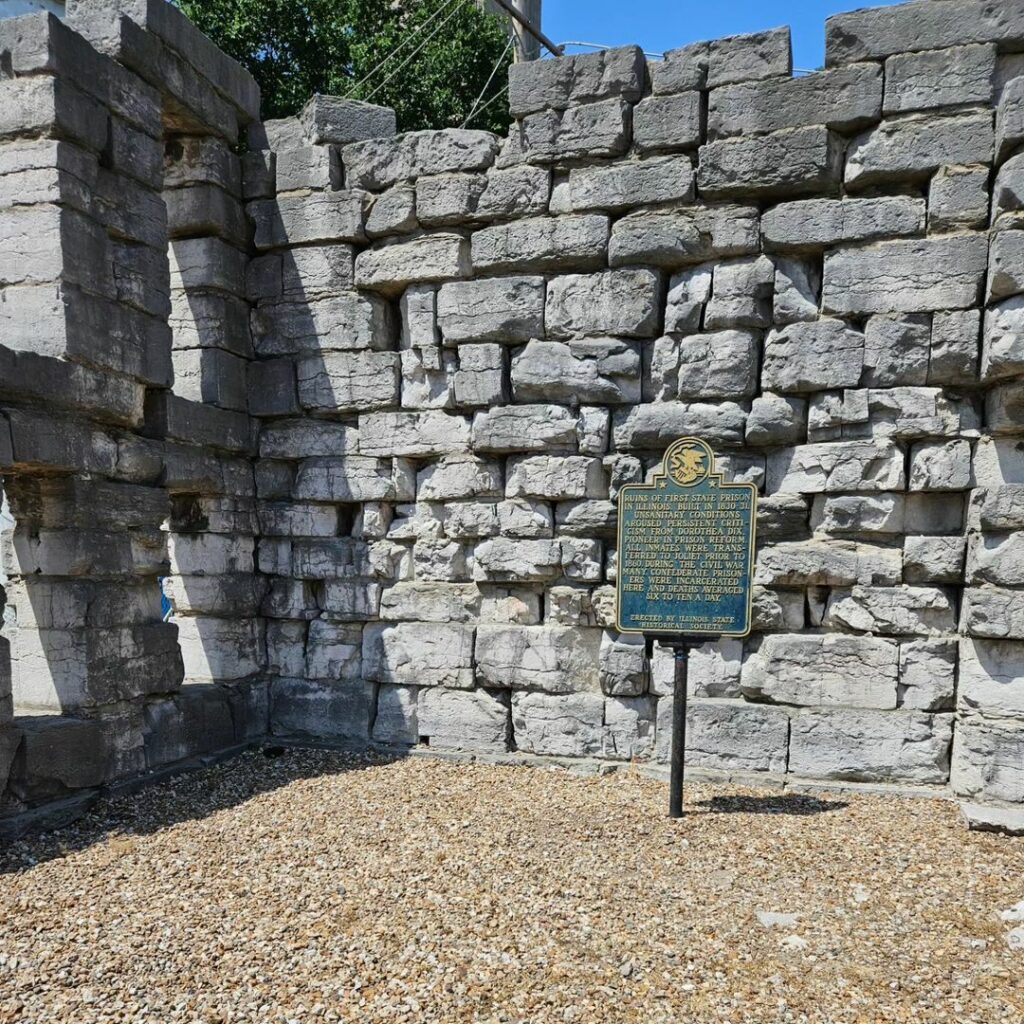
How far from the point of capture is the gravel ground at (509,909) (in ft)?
11.3

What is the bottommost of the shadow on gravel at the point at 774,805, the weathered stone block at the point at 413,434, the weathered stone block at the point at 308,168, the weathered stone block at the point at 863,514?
the shadow on gravel at the point at 774,805

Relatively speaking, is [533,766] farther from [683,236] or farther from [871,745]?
[683,236]

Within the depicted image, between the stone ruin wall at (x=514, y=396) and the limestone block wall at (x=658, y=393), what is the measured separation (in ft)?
0.09

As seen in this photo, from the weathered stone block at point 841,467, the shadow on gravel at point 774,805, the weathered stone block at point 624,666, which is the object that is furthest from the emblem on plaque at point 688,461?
the shadow on gravel at point 774,805

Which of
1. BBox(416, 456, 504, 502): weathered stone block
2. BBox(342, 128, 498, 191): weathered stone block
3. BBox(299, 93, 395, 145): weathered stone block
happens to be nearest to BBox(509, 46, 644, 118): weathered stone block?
BBox(342, 128, 498, 191): weathered stone block

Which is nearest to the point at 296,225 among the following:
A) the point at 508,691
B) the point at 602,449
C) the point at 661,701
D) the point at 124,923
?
the point at 602,449

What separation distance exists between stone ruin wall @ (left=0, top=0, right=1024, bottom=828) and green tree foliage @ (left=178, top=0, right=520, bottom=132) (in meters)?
7.14

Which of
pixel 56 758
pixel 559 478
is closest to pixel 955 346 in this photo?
pixel 559 478

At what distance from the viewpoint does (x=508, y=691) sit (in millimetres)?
7078

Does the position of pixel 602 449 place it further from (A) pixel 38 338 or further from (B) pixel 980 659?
(A) pixel 38 338

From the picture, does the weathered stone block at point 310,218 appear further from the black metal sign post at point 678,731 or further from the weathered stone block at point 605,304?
the black metal sign post at point 678,731

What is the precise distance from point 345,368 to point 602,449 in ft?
7.54

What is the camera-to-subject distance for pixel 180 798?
6.05m

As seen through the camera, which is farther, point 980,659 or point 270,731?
point 270,731
